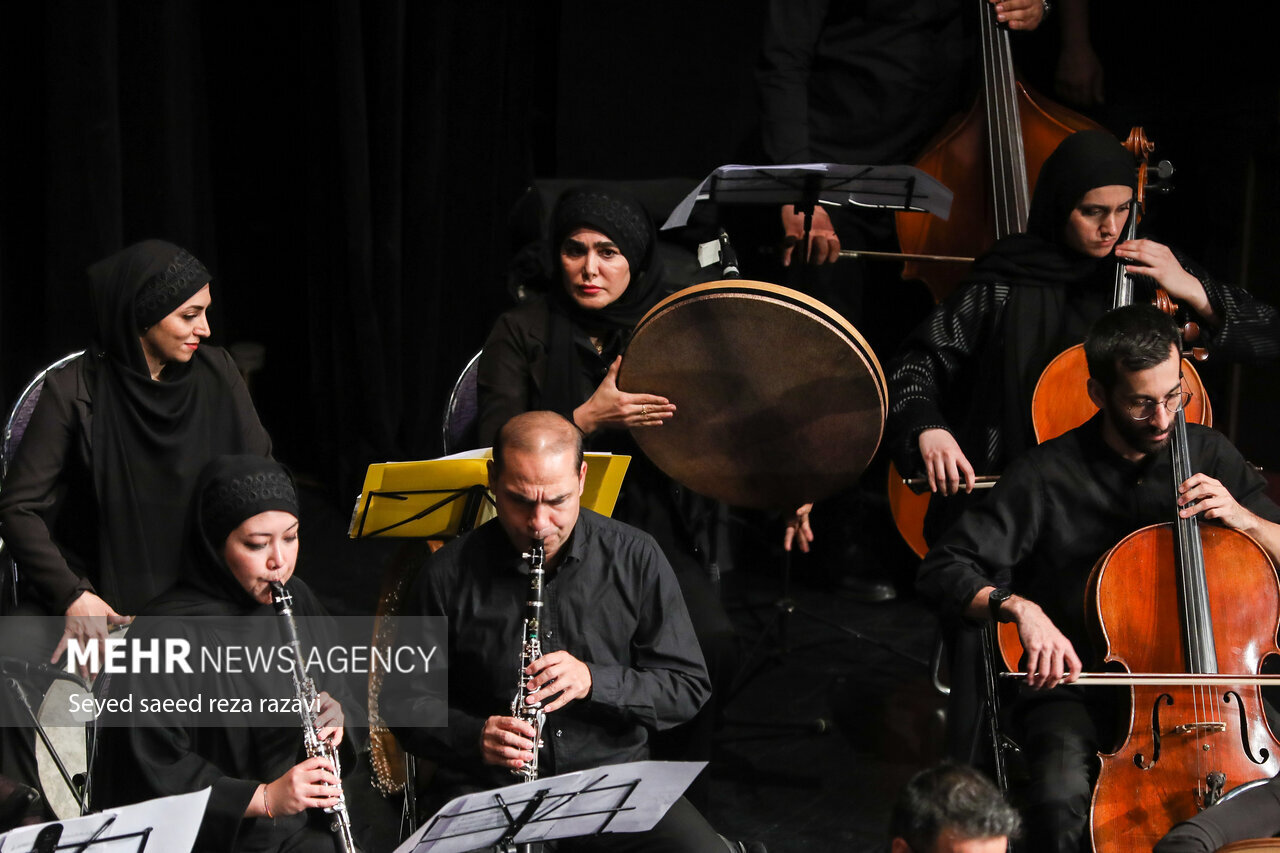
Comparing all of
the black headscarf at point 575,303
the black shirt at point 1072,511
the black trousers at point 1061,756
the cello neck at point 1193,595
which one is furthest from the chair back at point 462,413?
the cello neck at point 1193,595

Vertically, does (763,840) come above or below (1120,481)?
below

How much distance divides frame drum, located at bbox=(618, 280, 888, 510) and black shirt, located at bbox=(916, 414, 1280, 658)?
33 cm

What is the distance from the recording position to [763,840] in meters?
3.29

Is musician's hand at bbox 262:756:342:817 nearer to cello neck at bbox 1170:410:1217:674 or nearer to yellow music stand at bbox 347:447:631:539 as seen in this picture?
yellow music stand at bbox 347:447:631:539

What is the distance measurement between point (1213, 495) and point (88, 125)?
131 inches

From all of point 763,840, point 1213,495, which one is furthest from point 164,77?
point 1213,495

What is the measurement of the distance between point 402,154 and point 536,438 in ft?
9.92

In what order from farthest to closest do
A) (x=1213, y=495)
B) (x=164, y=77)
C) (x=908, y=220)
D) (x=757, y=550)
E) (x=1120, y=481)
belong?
(x=757, y=550)
(x=164, y=77)
(x=908, y=220)
(x=1120, y=481)
(x=1213, y=495)

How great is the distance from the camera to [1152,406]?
2791mm

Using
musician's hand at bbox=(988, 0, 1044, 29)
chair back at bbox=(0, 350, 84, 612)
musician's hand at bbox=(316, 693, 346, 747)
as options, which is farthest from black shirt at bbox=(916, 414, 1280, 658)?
chair back at bbox=(0, 350, 84, 612)

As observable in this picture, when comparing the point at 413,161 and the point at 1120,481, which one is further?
the point at 413,161

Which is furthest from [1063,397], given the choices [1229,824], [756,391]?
[1229,824]

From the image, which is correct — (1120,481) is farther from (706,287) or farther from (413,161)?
(413,161)

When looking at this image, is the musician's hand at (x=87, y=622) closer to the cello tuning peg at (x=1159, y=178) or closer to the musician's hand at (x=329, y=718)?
the musician's hand at (x=329, y=718)
